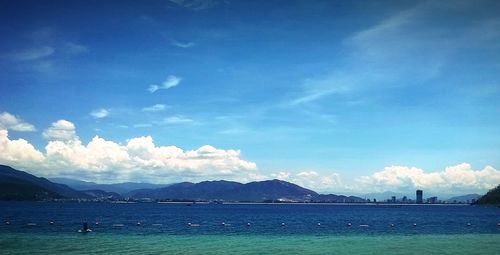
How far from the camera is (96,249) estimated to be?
59219mm

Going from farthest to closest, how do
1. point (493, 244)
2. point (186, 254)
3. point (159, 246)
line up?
point (493, 244) → point (159, 246) → point (186, 254)

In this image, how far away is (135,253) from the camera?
183 feet

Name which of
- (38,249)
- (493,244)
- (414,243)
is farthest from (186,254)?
(493,244)

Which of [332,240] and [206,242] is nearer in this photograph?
[206,242]

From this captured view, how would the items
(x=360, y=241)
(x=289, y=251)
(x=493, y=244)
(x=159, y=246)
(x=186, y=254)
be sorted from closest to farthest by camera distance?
(x=186, y=254), (x=289, y=251), (x=159, y=246), (x=493, y=244), (x=360, y=241)

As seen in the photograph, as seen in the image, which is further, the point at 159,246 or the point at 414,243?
the point at 414,243

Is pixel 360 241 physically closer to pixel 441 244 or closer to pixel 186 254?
pixel 441 244

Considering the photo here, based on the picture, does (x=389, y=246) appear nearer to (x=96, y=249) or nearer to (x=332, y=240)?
(x=332, y=240)

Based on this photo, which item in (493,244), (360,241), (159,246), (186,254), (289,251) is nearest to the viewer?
(186,254)

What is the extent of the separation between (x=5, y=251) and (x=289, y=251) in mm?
33178

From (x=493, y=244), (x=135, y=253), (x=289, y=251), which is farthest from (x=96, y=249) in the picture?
(x=493, y=244)

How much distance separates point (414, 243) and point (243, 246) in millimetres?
25364

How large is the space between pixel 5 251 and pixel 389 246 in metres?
48.1

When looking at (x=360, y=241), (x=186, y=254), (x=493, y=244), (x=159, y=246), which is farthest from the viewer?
(x=360, y=241)
